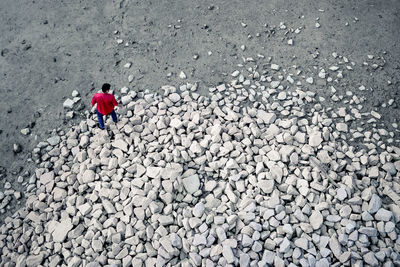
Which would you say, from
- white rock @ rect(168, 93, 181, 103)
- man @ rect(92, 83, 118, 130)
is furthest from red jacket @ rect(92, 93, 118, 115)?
white rock @ rect(168, 93, 181, 103)

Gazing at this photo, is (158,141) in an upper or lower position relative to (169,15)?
lower

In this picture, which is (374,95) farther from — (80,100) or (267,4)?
(80,100)

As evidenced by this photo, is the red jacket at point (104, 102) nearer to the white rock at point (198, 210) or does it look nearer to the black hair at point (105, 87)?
the black hair at point (105, 87)

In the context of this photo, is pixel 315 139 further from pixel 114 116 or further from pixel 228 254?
pixel 114 116

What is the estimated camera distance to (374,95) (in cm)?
534

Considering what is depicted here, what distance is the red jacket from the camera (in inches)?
180

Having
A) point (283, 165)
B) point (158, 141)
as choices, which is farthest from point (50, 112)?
point (283, 165)

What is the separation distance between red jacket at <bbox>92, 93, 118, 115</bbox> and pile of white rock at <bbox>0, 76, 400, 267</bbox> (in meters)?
0.39

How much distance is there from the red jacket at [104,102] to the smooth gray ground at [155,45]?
37.2 inches

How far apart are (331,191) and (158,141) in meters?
2.58

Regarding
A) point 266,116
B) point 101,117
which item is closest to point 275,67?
point 266,116

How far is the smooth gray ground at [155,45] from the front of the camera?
5.48m

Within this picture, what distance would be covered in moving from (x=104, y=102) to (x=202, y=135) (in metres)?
1.55

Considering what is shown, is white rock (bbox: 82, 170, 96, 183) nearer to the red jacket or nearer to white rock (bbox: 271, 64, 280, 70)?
the red jacket
